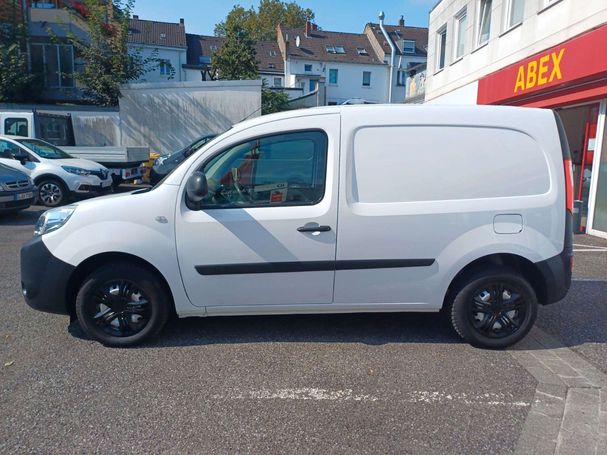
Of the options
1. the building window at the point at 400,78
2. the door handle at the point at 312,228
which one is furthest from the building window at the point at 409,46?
the door handle at the point at 312,228

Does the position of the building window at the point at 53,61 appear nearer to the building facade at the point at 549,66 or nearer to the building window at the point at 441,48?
the building window at the point at 441,48

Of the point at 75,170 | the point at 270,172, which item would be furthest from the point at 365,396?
the point at 75,170

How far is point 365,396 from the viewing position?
9.91 feet

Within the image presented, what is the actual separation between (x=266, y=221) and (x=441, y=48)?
1569 centimetres

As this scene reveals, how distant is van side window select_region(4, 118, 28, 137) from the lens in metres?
12.5

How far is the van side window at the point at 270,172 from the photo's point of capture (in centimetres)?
354

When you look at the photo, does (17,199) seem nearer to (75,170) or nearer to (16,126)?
(75,170)

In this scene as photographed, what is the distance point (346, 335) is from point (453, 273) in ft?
3.54

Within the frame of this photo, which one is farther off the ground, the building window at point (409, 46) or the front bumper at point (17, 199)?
the building window at point (409, 46)

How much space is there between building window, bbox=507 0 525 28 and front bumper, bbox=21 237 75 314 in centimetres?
1151

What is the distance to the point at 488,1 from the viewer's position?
499 inches

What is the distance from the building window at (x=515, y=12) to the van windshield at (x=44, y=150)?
11822mm

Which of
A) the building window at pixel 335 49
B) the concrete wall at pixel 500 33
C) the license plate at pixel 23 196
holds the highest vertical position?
the building window at pixel 335 49

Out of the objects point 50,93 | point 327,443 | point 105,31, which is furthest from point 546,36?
point 50,93
